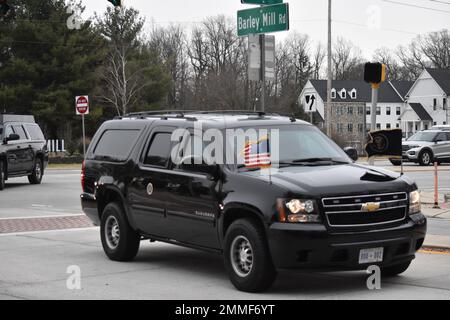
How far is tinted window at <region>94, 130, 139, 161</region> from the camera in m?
10.9

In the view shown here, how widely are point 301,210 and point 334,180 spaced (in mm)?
550

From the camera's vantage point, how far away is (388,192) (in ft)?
28.1

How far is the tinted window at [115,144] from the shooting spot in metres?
10.9

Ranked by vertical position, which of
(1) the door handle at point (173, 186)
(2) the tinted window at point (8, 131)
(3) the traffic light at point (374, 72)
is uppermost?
(3) the traffic light at point (374, 72)

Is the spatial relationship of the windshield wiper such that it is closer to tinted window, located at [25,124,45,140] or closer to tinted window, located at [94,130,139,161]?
tinted window, located at [94,130,139,161]

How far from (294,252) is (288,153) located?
1.60m

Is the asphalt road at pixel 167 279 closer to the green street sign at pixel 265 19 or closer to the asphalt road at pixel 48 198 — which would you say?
the asphalt road at pixel 48 198

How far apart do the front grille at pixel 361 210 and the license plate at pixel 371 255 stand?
0.26 metres

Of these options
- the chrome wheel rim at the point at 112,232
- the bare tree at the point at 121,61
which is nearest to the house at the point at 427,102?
the bare tree at the point at 121,61

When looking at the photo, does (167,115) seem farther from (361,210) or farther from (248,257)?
(361,210)

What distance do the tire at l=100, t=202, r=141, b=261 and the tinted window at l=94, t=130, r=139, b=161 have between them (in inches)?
26.3

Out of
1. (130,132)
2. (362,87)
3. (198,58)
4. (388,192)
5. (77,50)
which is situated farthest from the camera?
(362,87)

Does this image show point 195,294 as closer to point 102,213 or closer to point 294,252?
point 294,252

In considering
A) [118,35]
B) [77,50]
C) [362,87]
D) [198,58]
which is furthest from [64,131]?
[362,87]
